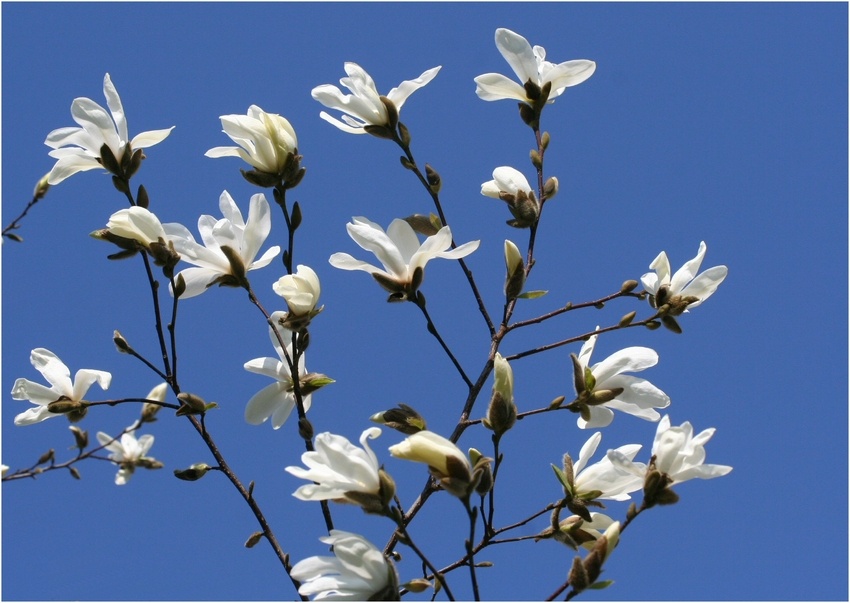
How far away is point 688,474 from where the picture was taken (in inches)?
39.1

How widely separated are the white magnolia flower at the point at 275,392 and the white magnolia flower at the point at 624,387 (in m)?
0.45

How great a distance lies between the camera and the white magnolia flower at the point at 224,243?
3.81 ft

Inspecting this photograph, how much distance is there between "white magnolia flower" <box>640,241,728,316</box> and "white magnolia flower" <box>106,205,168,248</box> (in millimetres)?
787

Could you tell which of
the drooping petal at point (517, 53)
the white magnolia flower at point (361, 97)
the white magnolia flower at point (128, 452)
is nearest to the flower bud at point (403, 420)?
the white magnolia flower at point (361, 97)

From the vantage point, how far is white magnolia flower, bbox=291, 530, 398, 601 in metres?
0.88

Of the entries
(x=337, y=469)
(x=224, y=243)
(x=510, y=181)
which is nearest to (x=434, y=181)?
(x=510, y=181)

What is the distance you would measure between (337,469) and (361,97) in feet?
2.25

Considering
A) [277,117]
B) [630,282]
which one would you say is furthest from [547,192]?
[277,117]

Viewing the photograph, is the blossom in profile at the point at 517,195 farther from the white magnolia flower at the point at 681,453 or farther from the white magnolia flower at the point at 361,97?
the white magnolia flower at the point at 681,453

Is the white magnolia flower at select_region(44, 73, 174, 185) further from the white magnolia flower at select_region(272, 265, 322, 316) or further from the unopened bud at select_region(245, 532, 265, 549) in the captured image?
the unopened bud at select_region(245, 532, 265, 549)

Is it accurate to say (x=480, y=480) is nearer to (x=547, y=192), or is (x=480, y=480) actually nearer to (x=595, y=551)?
(x=595, y=551)

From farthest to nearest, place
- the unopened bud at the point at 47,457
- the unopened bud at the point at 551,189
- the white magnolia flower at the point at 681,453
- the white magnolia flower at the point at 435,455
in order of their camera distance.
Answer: the unopened bud at the point at 47,457
the unopened bud at the point at 551,189
the white magnolia flower at the point at 681,453
the white magnolia flower at the point at 435,455

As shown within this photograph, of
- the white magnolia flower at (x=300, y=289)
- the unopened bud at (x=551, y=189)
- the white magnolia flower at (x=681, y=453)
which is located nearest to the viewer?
the white magnolia flower at (x=681, y=453)

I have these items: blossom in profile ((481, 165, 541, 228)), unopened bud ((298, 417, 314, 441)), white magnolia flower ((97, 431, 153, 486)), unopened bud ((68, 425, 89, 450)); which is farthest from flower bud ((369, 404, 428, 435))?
white magnolia flower ((97, 431, 153, 486))
